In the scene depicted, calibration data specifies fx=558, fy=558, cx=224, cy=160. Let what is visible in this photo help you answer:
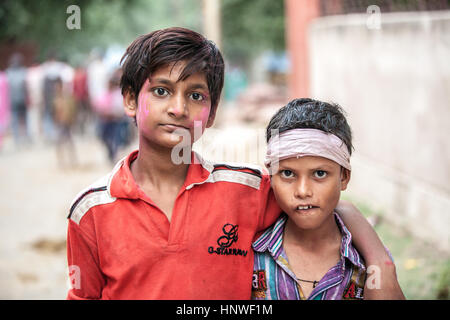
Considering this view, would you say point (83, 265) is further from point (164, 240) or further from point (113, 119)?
point (113, 119)

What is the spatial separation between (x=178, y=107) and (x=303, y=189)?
56cm

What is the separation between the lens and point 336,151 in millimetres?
2088

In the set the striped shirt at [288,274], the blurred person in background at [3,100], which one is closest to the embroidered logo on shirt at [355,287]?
the striped shirt at [288,274]

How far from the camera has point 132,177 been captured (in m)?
2.21

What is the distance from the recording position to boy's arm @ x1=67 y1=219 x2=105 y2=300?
2.14 metres

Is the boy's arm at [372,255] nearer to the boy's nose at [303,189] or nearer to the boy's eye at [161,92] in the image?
the boy's nose at [303,189]

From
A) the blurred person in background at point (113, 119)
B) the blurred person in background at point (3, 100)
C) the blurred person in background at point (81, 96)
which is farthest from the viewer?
the blurred person in background at point (81, 96)

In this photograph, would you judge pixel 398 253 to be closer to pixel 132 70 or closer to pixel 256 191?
pixel 256 191

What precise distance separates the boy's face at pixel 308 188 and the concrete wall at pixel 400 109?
329 cm

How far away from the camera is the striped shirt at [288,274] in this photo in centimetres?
213

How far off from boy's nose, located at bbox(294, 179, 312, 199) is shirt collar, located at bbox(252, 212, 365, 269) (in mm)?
241

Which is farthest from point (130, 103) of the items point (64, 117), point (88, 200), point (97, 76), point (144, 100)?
point (97, 76)

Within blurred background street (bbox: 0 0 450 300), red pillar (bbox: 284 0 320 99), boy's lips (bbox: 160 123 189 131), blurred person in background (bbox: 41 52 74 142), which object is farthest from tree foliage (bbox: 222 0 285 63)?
boy's lips (bbox: 160 123 189 131)
